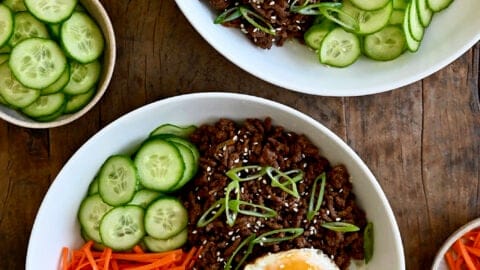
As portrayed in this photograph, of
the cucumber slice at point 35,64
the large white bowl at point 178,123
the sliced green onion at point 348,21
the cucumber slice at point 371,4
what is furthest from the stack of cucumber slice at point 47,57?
the cucumber slice at point 371,4

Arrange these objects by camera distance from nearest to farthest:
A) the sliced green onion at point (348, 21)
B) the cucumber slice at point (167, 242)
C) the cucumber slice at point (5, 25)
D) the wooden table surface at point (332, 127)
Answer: the cucumber slice at point (5, 25) < the sliced green onion at point (348, 21) < the cucumber slice at point (167, 242) < the wooden table surface at point (332, 127)

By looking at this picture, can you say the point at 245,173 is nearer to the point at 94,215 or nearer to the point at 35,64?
the point at 94,215

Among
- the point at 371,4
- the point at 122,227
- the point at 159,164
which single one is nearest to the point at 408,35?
the point at 371,4

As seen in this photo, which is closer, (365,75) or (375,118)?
(365,75)

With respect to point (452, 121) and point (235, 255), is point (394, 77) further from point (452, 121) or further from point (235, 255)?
point (235, 255)

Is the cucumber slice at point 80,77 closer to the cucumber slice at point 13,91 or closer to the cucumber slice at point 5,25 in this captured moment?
the cucumber slice at point 13,91

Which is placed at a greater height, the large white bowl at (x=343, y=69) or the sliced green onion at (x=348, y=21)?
the sliced green onion at (x=348, y=21)

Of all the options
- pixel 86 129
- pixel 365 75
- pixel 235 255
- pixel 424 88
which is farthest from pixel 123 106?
pixel 424 88
